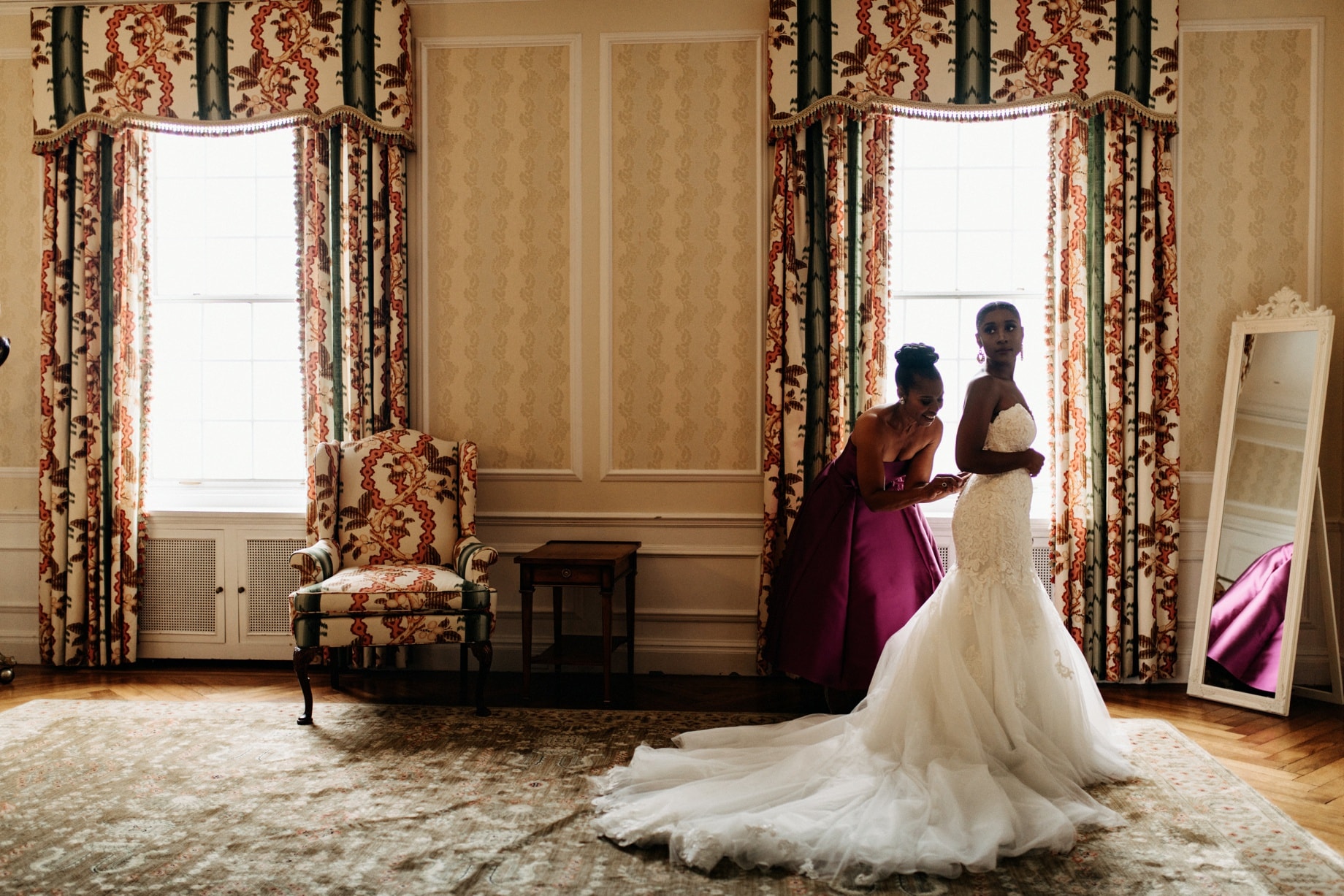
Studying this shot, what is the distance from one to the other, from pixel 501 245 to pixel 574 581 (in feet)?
5.48

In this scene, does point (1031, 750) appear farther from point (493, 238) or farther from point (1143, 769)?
point (493, 238)

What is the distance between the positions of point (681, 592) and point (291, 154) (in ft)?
9.37

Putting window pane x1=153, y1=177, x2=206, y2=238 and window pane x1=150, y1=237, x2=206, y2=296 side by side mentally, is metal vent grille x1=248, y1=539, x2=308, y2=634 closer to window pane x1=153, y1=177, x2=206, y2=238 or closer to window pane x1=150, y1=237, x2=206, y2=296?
window pane x1=150, y1=237, x2=206, y2=296

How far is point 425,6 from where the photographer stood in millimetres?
4508

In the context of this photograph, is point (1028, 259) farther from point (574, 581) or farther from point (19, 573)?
point (19, 573)

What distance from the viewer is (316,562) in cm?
384

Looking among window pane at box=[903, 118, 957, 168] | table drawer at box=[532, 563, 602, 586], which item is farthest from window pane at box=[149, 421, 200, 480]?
window pane at box=[903, 118, 957, 168]

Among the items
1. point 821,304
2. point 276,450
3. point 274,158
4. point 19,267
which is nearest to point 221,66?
point 274,158

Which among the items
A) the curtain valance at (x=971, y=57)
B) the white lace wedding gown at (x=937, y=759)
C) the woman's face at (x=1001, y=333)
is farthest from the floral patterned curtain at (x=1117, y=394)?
the woman's face at (x=1001, y=333)

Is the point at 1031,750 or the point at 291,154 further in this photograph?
the point at 291,154

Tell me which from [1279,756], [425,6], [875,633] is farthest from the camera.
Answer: [425,6]

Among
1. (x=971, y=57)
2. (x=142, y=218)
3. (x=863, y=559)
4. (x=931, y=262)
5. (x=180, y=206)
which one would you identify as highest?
(x=971, y=57)

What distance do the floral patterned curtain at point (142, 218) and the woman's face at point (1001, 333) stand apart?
265 centimetres

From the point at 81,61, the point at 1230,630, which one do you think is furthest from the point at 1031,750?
the point at 81,61
